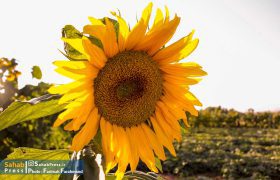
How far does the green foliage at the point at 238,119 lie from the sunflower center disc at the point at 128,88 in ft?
70.4

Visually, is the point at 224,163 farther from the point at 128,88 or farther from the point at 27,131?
the point at 128,88

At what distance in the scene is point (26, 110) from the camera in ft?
3.31

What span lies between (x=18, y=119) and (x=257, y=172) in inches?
380

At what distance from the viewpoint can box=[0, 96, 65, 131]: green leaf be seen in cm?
99

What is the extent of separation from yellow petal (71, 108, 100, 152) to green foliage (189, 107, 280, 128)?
21.6 m

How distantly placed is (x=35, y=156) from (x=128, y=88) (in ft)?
1.16

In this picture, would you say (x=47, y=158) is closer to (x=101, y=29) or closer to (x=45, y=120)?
(x=101, y=29)

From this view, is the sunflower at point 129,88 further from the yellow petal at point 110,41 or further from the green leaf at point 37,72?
the green leaf at point 37,72

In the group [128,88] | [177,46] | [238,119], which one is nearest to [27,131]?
[128,88]

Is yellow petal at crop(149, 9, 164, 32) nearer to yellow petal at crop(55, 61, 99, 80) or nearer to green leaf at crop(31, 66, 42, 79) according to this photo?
yellow petal at crop(55, 61, 99, 80)

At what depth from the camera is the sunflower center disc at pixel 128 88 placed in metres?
1.24

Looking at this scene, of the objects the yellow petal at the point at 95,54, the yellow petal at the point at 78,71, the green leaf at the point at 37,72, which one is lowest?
the yellow petal at the point at 78,71

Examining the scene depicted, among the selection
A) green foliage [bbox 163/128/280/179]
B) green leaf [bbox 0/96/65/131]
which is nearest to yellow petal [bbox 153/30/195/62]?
green leaf [bbox 0/96/65/131]

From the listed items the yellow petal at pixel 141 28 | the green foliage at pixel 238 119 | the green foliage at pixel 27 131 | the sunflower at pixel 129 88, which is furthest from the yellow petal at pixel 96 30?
the green foliage at pixel 238 119
